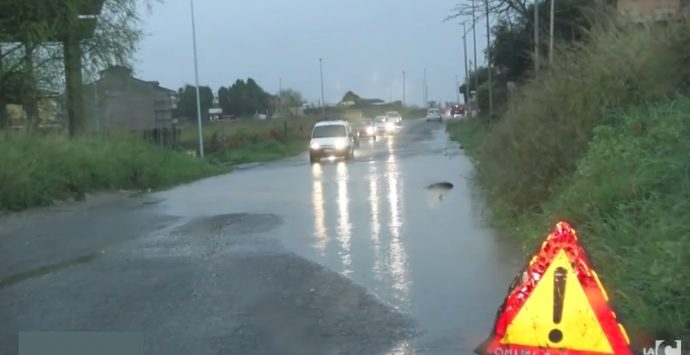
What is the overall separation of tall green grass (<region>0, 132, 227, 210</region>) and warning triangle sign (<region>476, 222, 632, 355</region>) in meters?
16.0

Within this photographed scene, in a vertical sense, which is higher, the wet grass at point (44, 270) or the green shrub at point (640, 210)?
the green shrub at point (640, 210)

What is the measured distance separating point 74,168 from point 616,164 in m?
16.4

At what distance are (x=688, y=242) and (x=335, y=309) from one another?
3128mm

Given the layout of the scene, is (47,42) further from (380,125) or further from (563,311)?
(380,125)

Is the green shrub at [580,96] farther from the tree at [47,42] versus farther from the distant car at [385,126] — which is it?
the distant car at [385,126]

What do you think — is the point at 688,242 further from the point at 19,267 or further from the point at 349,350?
the point at 19,267

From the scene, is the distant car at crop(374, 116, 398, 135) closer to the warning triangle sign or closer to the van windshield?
the van windshield

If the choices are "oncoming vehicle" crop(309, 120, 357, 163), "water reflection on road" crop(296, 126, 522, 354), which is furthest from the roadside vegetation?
"oncoming vehicle" crop(309, 120, 357, 163)

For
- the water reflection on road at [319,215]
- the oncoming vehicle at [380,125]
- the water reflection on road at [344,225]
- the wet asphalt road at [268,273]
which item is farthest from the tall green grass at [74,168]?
the oncoming vehicle at [380,125]

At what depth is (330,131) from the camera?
1554 inches

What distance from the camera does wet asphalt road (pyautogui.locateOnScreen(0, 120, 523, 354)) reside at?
8023 mm

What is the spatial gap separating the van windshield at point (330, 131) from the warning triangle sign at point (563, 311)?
33459 millimetres

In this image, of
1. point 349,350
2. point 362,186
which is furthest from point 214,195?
point 349,350

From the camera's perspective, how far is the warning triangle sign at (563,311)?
5543mm
